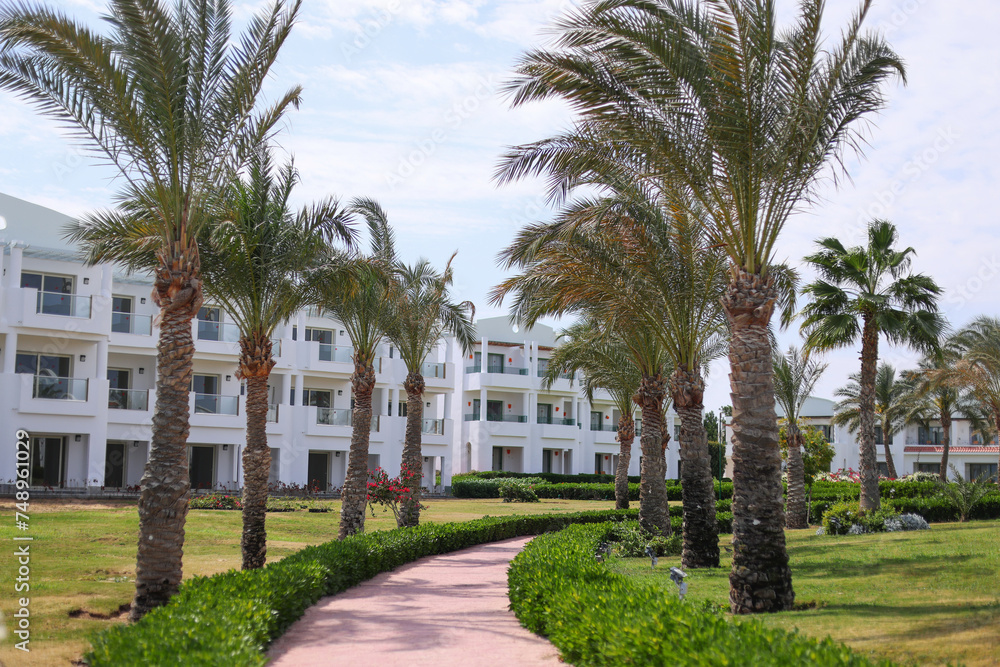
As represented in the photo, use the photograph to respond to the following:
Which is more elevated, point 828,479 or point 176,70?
point 176,70

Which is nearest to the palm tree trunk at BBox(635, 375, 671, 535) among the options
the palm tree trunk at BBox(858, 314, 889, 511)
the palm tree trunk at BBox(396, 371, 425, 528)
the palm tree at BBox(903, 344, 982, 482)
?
the palm tree trunk at BBox(396, 371, 425, 528)

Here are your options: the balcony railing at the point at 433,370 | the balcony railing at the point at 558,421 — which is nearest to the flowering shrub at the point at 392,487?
the balcony railing at the point at 433,370

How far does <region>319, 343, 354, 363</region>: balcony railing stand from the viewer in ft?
143

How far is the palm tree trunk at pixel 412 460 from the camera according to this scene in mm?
23547

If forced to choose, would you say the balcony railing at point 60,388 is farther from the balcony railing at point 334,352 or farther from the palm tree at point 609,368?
the palm tree at point 609,368

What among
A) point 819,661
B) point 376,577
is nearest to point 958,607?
point 819,661

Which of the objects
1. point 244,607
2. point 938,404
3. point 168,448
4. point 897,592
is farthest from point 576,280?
point 938,404

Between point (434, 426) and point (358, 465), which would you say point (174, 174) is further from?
point (434, 426)

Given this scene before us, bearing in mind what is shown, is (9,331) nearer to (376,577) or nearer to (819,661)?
(376,577)

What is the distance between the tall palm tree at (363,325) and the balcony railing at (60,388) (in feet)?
55.3

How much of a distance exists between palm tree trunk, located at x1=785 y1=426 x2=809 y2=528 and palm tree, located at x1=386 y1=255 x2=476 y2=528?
11165mm

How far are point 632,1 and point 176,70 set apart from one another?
6.06 meters

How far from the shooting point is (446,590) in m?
14.4

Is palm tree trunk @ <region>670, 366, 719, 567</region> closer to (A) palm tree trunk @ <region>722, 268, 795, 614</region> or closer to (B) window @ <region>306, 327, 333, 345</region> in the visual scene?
(A) palm tree trunk @ <region>722, 268, 795, 614</region>
